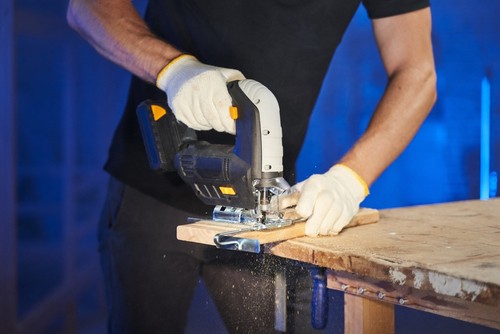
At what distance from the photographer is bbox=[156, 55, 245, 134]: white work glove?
1297mm

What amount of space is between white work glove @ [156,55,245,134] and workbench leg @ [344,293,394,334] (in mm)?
424

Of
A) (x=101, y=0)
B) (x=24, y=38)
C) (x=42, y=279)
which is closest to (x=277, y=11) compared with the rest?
(x=101, y=0)

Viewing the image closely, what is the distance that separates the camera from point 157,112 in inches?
56.6

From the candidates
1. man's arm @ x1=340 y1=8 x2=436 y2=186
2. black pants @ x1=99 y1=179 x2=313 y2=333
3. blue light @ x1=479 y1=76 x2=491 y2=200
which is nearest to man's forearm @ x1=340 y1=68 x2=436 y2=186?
man's arm @ x1=340 y1=8 x2=436 y2=186

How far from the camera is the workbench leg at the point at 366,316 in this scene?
119 cm

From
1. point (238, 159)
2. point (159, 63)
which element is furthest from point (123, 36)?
point (238, 159)

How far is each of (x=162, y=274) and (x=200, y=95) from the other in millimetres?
585

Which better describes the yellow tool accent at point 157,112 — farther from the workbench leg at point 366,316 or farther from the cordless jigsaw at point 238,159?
the workbench leg at point 366,316

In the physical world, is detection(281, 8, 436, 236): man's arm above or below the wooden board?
above

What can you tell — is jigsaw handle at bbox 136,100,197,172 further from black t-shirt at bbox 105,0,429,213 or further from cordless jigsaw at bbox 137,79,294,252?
black t-shirt at bbox 105,0,429,213

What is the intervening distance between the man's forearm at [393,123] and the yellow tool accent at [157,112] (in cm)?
48

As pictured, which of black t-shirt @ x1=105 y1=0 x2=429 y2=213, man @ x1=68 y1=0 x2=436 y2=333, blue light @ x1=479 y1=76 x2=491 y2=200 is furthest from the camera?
blue light @ x1=479 y1=76 x2=491 y2=200

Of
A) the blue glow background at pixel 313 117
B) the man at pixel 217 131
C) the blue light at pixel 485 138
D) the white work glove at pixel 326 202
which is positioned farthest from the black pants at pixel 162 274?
the blue light at pixel 485 138

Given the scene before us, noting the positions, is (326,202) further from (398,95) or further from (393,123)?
(398,95)
